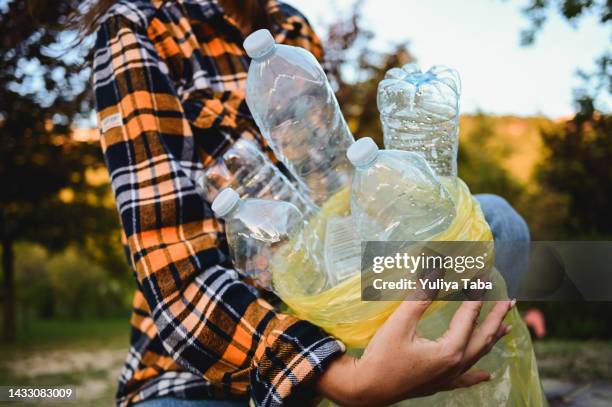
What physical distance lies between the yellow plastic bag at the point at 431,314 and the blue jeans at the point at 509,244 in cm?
12

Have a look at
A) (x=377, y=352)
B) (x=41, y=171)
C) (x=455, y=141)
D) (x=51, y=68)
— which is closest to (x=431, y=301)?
(x=377, y=352)

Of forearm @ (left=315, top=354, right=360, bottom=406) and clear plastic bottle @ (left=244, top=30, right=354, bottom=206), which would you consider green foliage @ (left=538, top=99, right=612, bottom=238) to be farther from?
forearm @ (left=315, top=354, right=360, bottom=406)

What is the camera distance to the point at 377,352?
92cm

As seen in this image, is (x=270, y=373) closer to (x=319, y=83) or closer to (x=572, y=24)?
(x=319, y=83)

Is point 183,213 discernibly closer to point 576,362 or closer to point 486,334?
point 486,334

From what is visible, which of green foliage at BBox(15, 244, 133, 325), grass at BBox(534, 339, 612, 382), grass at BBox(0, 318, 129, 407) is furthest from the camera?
green foliage at BBox(15, 244, 133, 325)

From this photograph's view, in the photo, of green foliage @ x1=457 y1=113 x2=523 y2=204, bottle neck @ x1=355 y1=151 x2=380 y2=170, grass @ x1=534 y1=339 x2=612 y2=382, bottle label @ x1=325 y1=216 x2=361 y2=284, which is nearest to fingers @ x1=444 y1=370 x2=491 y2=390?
bottle label @ x1=325 y1=216 x2=361 y2=284

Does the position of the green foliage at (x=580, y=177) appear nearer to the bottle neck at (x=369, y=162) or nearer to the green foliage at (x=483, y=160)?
the bottle neck at (x=369, y=162)

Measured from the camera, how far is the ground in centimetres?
248

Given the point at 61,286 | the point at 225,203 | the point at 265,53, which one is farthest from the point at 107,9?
the point at 61,286

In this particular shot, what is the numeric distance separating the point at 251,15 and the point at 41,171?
5404mm

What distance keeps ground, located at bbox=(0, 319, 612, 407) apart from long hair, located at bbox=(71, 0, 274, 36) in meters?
1.75

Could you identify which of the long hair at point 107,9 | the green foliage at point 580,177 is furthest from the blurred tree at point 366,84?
the long hair at point 107,9

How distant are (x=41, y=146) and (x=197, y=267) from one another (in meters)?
4.72
